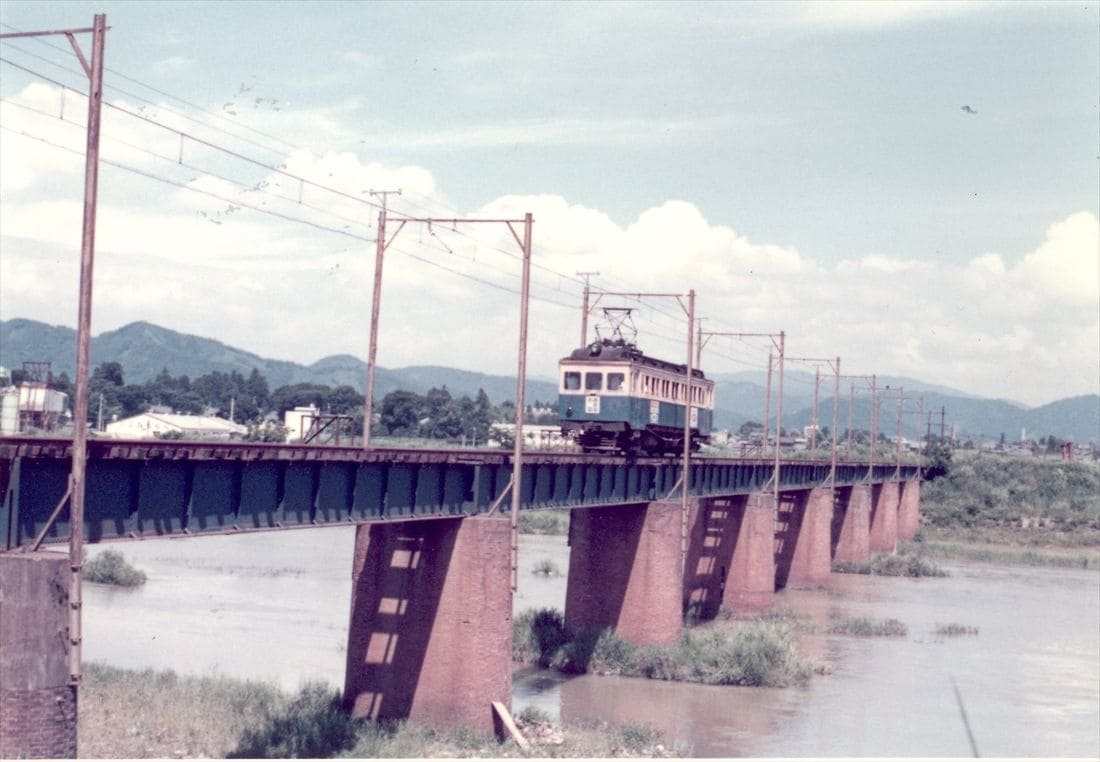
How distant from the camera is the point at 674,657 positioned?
132ft

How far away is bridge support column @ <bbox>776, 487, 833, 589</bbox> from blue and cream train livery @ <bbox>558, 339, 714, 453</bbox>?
73.9ft

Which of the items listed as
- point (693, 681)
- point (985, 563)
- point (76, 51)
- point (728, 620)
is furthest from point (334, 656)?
point (985, 563)

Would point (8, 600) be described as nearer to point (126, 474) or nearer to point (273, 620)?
point (126, 474)

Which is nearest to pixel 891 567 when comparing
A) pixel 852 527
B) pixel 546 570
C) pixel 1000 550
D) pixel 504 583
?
pixel 852 527

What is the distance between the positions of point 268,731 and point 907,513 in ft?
286

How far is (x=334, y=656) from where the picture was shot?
40688 mm

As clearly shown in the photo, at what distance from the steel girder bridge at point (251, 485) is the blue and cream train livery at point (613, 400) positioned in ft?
25.0

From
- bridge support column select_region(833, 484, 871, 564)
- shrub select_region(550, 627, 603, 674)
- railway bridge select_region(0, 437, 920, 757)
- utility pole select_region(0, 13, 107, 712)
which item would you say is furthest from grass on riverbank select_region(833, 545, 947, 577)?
utility pole select_region(0, 13, 107, 712)

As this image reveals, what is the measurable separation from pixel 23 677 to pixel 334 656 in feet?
76.0

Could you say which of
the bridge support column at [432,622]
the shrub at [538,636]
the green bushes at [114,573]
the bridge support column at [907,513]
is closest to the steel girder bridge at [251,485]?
the bridge support column at [432,622]

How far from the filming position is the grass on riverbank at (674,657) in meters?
39.2

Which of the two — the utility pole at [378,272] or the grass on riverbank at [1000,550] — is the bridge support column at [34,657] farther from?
the grass on riverbank at [1000,550]

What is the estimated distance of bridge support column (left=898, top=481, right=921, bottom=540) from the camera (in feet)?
350

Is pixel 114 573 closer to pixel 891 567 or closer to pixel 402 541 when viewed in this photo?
pixel 402 541
